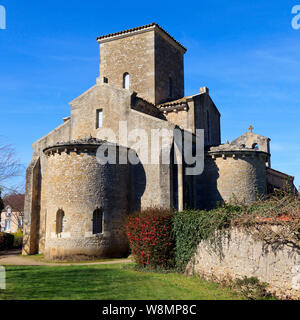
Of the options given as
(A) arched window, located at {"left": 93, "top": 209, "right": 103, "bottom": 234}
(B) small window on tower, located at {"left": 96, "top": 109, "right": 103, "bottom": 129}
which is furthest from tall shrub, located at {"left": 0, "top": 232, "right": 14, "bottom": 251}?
(A) arched window, located at {"left": 93, "top": 209, "right": 103, "bottom": 234}

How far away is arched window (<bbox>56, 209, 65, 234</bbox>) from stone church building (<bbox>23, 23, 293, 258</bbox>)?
52 millimetres

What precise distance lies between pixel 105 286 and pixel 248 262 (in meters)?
4.46

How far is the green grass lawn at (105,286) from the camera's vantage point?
9391 millimetres

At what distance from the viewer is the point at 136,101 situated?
866 inches

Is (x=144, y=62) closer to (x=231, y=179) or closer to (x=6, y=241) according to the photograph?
(x=231, y=179)

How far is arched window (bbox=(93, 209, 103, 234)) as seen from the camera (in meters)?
17.8

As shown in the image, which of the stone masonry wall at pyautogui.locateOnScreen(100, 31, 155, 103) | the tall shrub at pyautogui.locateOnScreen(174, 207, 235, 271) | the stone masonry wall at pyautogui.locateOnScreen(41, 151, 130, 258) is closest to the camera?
the tall shrub at pyautogui.locateOnScreen(174, 207, 235, 271)

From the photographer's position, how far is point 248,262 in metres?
9.89

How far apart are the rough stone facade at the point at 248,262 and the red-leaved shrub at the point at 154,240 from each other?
4.45 feet

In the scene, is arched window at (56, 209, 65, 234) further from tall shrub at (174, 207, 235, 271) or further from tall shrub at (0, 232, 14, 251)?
tall shrub at (0, 232, 14, 251)

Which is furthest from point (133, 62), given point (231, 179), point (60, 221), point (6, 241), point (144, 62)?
point (6, 241)

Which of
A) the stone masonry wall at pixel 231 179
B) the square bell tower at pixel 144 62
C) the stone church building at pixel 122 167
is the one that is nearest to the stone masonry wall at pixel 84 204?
the stone church building at pixel 122 167
